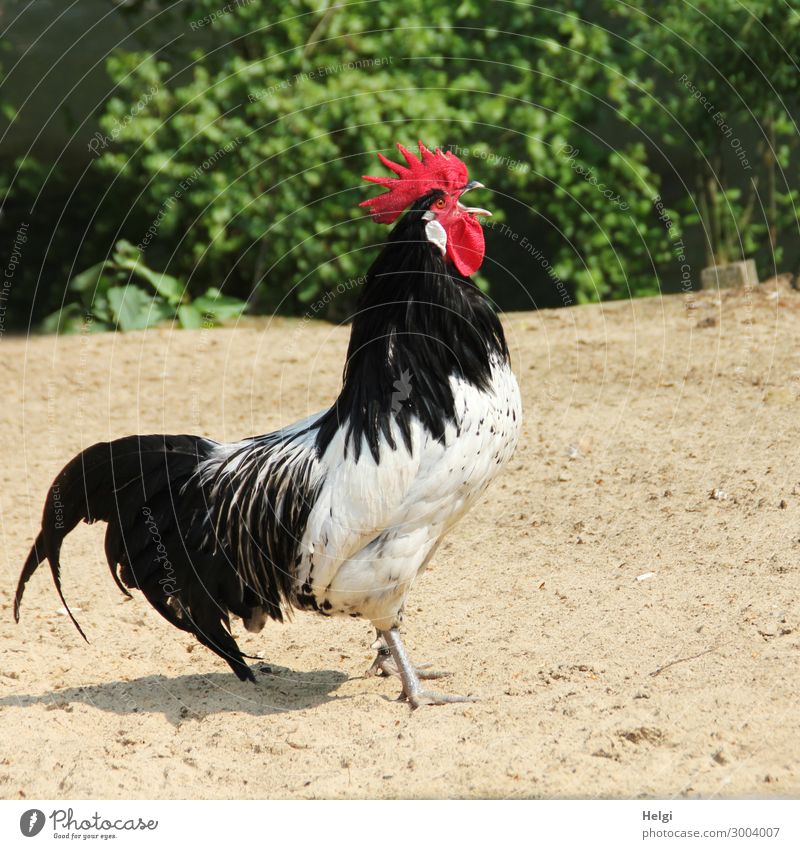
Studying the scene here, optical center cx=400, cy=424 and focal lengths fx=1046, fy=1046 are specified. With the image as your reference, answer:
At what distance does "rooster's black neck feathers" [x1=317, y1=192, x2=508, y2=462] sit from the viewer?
451cm

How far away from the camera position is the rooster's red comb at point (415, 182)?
184 inches

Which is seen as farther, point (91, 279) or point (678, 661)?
point (91, 279)

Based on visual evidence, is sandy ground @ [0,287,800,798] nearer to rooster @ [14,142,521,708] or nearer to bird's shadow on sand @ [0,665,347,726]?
bird's shadow on sand @ [0,665,347,726]

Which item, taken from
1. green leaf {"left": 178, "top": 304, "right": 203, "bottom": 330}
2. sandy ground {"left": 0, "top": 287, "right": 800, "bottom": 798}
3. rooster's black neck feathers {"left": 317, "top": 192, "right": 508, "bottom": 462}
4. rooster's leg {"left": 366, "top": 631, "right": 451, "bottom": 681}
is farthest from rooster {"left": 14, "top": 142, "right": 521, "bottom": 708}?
green leaf {"left": 178, "top": 304, "right": 203, "bottom": 330}

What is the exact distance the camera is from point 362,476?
449 cm

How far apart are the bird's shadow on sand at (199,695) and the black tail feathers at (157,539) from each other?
0.25 meters

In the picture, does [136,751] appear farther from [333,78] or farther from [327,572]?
[333,78]

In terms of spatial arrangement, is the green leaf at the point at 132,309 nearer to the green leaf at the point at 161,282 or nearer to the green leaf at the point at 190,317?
the green leaf at the point at 161,282

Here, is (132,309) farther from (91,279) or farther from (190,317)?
(91,279)

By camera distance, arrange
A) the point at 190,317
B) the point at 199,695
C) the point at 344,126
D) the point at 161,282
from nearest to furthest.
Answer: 1. the point at 199,695
2. the point at 344,126
3. the point at 190,317
4. the point at 161,282

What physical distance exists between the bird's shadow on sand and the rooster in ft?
0.72

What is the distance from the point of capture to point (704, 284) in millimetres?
9617

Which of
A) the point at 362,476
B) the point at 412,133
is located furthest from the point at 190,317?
the point at 362,476

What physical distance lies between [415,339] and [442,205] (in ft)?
1.96
